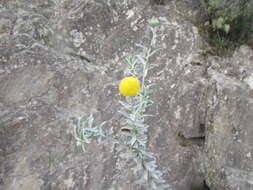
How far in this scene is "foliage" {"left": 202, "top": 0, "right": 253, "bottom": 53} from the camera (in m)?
3.08

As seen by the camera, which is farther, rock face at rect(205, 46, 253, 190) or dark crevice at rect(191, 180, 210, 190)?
dark crevice at rect(191, 180, 210, 190)

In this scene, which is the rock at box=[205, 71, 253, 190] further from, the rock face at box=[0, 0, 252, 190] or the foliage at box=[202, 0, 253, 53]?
the foliage at box=[202, 0, 253, 53]

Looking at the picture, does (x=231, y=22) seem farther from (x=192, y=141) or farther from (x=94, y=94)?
(x=94, y=94)

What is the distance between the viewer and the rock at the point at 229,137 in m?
2.56

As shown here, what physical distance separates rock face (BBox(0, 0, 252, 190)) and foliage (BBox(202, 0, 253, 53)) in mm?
171

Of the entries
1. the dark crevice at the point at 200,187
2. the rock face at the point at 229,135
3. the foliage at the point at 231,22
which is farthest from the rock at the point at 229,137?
the foliage at the point at 231,22

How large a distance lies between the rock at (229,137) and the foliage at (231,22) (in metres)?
0.56

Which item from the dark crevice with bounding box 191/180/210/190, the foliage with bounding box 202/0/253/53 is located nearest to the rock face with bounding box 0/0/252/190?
the dark crevice with bounding box 191/180/210/190

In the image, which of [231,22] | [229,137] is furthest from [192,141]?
[231,22]

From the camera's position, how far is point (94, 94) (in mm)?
3016

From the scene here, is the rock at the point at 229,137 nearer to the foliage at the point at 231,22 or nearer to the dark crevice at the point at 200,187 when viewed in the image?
the dark crevice at the point at 200,187

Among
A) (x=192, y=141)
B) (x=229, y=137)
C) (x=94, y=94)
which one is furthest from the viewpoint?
(x=94, y=94)

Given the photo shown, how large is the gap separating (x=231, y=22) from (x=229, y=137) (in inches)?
48.2

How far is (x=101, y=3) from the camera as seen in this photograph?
10.9ft
